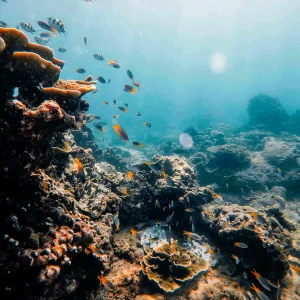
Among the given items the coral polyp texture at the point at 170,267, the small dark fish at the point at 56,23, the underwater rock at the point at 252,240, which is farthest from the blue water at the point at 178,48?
the coral polyp texture at the point at 170,267

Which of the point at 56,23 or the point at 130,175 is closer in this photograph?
the point at 130,175

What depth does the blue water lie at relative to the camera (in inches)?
2574

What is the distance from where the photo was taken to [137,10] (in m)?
75.3

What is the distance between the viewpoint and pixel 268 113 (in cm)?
2884

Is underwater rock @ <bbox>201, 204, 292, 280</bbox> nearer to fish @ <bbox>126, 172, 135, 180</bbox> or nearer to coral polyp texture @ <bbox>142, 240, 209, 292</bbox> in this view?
coral polyp texture @ <bbox>142, 240, 209, 292</bbox>

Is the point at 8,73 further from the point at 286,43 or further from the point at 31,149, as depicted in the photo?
the point at 286,43

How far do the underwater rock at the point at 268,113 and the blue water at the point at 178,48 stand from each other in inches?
659

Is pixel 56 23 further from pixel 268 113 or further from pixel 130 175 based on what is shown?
pixel 268 113

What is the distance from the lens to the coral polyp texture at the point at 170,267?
434 centimetres

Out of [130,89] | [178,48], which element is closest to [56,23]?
[130,89]

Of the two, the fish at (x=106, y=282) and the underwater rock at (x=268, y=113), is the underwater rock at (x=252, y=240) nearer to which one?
the fish at (x=106, y=282)

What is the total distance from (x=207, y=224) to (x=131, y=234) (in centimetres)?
253

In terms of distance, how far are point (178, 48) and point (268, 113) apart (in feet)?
321

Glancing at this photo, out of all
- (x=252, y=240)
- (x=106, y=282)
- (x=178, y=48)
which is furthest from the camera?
(x=178, y=48)
